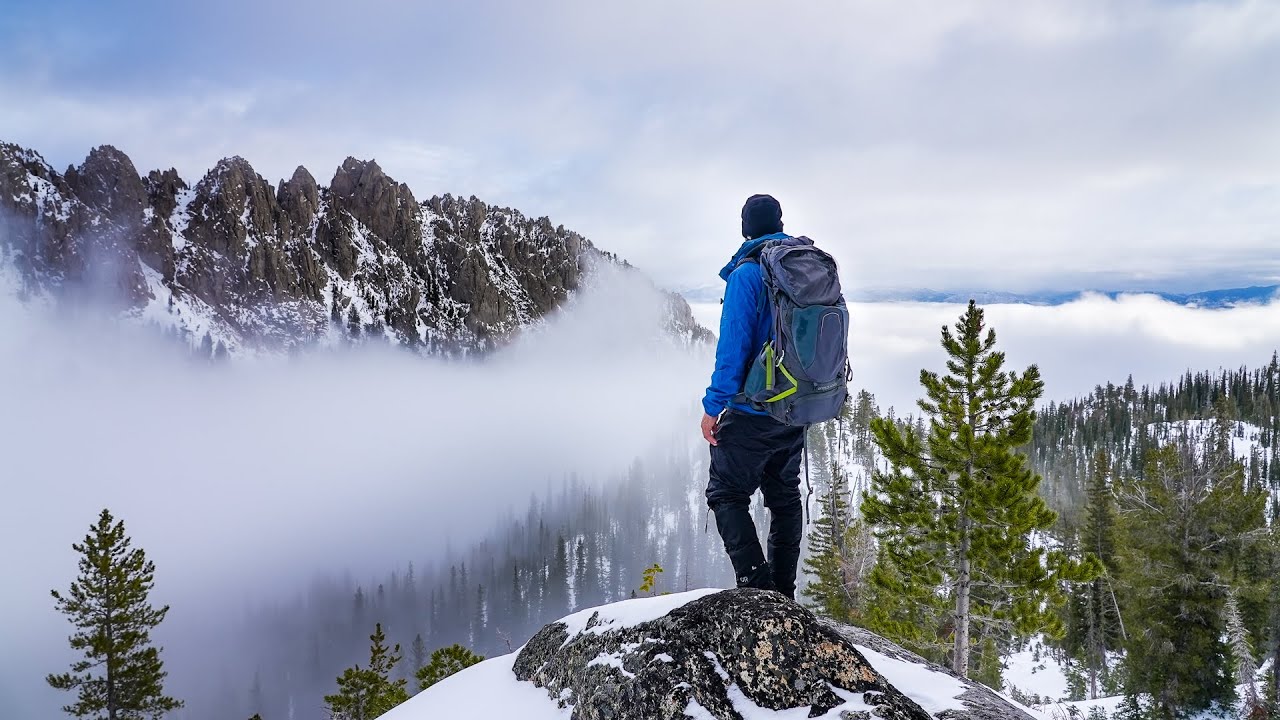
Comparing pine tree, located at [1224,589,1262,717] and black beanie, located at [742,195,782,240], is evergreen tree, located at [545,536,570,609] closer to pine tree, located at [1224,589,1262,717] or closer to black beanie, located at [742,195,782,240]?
pine tree, located at [1224,589,1262,717]

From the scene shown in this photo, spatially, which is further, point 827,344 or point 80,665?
point 80,665

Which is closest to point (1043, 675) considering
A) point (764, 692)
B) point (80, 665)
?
point (764, 692)

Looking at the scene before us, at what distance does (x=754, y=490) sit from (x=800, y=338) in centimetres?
123

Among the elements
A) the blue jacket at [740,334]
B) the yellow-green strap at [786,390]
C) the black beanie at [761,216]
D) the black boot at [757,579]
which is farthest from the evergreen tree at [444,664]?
the black beanie at [761,216]

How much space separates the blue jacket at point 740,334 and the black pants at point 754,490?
0.20 m

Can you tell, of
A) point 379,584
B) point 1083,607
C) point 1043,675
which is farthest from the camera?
point 379,584

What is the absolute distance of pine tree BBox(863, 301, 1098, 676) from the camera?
13.7 metres

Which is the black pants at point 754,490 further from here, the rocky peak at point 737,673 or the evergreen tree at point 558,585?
the evergreen tree at point 558,585

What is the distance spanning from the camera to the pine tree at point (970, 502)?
44.8ft

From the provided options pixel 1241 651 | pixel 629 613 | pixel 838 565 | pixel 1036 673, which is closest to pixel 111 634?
pixel 838 565

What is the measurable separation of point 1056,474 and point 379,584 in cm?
18102

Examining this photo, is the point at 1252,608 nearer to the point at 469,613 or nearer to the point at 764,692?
the point at 764,692

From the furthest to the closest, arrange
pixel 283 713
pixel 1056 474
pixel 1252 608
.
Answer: pixel 283 713 → pixel 1056 474 → pixel 1252 608

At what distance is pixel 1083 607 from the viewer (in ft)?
112
